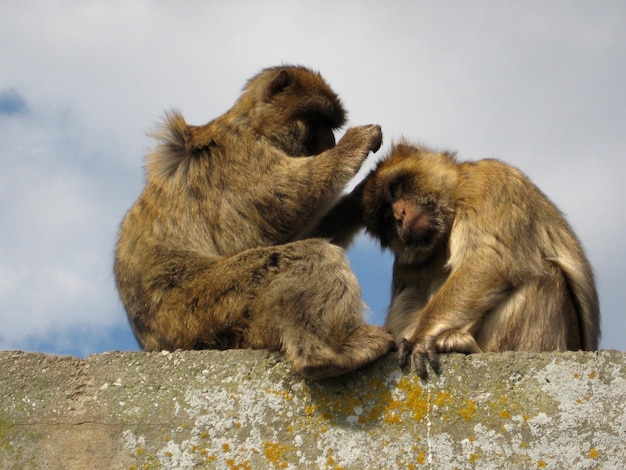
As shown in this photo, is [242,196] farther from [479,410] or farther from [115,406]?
[479,410]

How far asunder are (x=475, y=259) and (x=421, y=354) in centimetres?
92

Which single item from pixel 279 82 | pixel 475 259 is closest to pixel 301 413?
pixel 475 259

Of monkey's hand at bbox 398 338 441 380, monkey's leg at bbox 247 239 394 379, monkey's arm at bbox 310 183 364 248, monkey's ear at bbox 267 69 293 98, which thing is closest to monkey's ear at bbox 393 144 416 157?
monkey's arm at bbox 310 183 364 248

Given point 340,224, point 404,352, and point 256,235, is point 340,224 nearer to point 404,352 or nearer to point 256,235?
point 256,235

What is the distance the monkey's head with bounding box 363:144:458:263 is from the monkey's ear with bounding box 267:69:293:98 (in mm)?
1075

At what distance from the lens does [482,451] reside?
416cm

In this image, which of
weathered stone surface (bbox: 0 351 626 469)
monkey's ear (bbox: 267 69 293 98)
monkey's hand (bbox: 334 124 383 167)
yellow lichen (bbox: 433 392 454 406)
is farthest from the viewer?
monkey's ear (bbox: 267 69 293 98)

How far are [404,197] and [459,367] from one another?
1593 mm

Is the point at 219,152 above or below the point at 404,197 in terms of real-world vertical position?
above

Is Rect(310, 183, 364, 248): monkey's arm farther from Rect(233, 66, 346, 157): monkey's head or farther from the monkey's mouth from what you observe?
the monkey's mouth

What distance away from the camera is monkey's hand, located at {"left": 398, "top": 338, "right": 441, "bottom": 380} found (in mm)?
4488

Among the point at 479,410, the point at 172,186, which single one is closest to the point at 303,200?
the point at 172,186

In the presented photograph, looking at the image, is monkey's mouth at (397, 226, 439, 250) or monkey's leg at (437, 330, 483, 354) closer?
monkey's leg at (437, 330, 483, 354)

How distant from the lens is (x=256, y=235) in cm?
587
